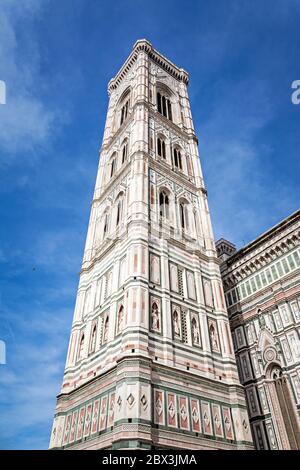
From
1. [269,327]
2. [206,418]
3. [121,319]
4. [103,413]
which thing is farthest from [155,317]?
[269,327]

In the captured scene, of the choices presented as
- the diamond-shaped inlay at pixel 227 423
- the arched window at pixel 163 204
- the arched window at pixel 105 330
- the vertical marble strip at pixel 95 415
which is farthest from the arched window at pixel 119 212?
the diamond-shaped inlay at pixel 227 423

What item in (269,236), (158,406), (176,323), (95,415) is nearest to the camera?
(158,406)

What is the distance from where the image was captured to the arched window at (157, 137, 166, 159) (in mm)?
24672

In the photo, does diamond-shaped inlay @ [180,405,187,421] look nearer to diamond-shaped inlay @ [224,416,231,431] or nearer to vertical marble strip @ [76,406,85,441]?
diamond-shaped inlay @ [224,416,231,431]

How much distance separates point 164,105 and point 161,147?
7.54m

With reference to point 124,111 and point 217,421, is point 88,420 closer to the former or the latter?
point 217,421

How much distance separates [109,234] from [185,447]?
1196 centimetres

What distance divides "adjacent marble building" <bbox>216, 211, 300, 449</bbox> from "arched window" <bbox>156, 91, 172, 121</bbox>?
14015 mm

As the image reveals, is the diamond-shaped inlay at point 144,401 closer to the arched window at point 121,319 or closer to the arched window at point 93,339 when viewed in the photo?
the arched window at point 121,319

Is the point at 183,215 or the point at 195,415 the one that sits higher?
the point at 183,215

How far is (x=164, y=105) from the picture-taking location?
30.7 metres

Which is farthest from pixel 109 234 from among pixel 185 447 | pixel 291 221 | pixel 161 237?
pixel 185 447

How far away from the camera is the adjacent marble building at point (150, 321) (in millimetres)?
12586
